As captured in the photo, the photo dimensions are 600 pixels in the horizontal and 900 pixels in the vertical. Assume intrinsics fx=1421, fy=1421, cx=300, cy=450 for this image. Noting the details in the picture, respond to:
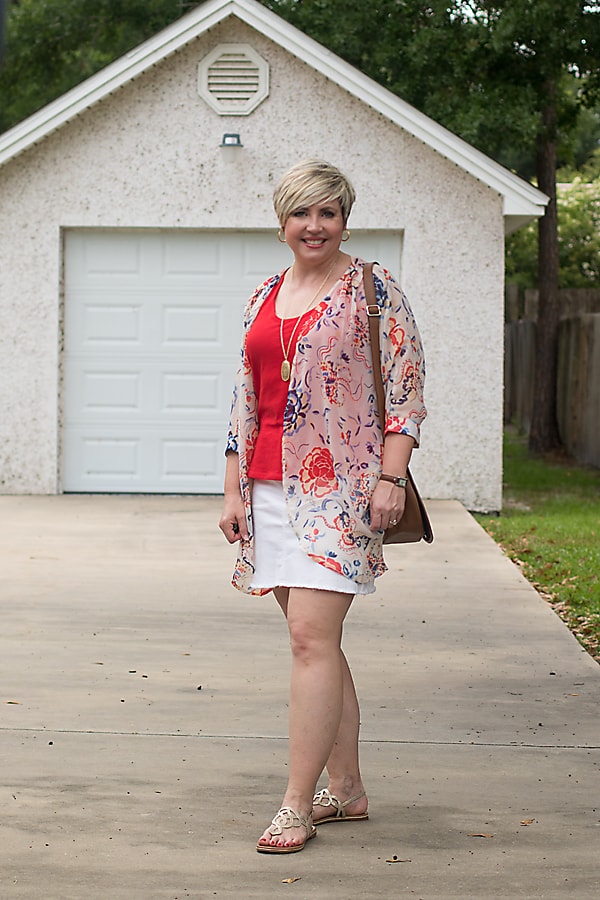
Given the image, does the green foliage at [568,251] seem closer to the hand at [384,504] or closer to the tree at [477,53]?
the tree at [477,53]

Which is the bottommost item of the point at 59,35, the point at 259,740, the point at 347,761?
the point at 259,740

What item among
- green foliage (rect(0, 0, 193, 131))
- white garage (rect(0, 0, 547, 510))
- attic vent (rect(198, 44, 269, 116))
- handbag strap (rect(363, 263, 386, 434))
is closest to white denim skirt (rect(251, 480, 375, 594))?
handbag strap (rect(363, 263, 386, 434))

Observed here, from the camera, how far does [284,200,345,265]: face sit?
4.30 m

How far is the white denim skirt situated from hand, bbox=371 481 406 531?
20cm

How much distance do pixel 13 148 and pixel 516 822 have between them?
10301 millimetres

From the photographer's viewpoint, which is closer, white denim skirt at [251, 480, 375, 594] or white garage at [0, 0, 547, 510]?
white denim skirt at [251, 480, 375, 594]

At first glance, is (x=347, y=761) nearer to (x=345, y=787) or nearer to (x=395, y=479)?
(x=345, y=787)

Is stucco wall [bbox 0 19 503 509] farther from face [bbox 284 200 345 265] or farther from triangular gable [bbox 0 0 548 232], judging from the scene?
face [bbox 284 200 345 265]

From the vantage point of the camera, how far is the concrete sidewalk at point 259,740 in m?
4.08

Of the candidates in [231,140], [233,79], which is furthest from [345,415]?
[233,79]

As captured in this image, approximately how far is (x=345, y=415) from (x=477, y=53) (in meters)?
13.4

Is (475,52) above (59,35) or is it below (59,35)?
below

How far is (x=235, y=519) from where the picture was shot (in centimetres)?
443

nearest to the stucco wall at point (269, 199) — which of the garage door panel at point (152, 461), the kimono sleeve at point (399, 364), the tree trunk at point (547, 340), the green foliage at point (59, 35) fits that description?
the garage door panel at point (152, 461)
